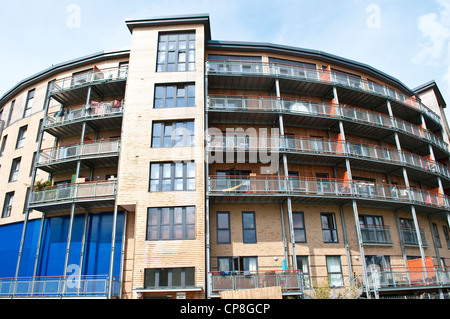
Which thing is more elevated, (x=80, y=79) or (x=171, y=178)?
(x=80, y=79)

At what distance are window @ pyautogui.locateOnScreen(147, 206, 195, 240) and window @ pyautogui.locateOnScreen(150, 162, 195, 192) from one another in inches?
49.3

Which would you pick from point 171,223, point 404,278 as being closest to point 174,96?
point 171,223

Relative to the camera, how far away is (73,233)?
2017cm

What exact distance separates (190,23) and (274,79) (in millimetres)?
7054

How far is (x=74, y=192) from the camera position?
1969 cm

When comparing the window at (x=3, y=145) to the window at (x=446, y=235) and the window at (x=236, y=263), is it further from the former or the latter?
the window at (x=446, y=235)

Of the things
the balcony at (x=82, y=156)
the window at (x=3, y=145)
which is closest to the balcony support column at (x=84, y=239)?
the balcony at (x=82, y=156)

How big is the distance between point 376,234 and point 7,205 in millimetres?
25993

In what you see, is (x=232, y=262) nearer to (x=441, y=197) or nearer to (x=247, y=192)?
(x=247, y=192)

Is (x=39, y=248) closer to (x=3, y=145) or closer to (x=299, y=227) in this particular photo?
(x=3, y=145)

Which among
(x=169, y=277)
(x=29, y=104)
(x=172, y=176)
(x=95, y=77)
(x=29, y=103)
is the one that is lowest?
(x=169, y=277)

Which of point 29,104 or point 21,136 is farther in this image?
point 29,104
